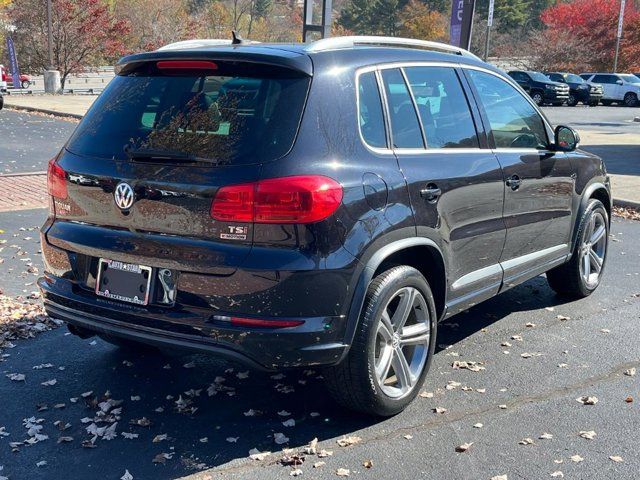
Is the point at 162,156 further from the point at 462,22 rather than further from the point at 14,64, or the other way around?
the point at 14,64

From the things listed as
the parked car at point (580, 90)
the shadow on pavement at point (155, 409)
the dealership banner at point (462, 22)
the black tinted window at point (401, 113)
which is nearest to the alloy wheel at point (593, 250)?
the shadow on pavement at point (155, 409)

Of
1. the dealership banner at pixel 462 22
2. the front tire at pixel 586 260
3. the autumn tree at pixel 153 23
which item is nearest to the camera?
the front tire at pixel 586 260

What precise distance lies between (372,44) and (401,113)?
1.43ft

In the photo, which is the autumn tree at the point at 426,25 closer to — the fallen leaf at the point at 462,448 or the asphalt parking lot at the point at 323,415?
the asphalt parking lot at the point at 323,415

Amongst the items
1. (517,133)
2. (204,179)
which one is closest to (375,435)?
(204,179)

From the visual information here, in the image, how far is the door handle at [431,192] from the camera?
162 inches

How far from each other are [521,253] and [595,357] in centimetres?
83

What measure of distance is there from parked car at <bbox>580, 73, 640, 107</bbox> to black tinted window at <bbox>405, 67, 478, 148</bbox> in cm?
3880

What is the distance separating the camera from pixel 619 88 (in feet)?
133

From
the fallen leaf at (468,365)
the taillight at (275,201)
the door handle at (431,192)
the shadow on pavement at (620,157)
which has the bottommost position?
the shadow on pavement at (620,157)

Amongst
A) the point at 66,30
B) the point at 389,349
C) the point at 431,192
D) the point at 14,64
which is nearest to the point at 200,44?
the point at 431,192

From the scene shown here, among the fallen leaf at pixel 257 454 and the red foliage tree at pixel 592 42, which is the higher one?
the red foliage tree at pixel 592 42

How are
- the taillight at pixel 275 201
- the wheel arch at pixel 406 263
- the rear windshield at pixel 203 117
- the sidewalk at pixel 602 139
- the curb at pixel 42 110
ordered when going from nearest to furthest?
1. the taillight at pixel 275 201
2. the rear windshield at pixel 203 117
3. the wheel arch at pixel 406 263
4. the sidewalk at pixel 602 139
5. the curb at pixel 42 110

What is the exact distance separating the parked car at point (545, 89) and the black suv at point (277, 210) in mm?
34767
